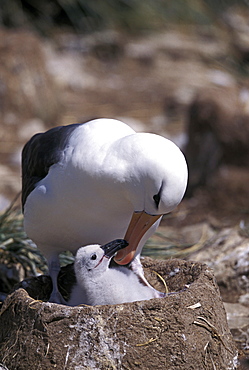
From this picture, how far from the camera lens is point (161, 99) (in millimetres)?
12766

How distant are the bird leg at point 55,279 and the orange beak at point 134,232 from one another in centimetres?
50

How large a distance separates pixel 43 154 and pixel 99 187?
0.69 m

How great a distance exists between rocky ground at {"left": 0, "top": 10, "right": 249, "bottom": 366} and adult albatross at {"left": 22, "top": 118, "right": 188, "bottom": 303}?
4.58 ft

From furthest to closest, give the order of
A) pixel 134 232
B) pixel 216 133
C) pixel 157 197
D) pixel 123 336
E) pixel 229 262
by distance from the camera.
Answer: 1. pixel 216 133
2. pixel 229 262
3. pixel 134 232
4. pixel 157 197
5. pixel 123 336

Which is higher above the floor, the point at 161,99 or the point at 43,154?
the point at 43,154

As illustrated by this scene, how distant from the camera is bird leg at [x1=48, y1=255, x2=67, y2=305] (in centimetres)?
481

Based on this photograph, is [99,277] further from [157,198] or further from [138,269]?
[157,198]

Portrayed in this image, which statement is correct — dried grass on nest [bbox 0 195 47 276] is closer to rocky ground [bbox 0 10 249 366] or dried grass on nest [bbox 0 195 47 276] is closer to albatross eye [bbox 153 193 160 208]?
rocky ground [bbox 0 10 249 366]

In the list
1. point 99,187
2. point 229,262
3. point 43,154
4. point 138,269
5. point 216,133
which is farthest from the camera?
point 216,133

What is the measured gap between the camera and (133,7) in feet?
50.1

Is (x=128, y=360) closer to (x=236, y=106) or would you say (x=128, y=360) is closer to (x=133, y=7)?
(x=236, y=106)

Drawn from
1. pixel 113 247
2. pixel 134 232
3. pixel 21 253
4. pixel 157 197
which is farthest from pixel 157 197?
pixel 21 253

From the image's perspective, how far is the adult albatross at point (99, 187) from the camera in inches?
167

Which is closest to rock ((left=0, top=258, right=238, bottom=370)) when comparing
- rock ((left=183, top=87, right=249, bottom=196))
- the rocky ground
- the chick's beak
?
the chick's beak
